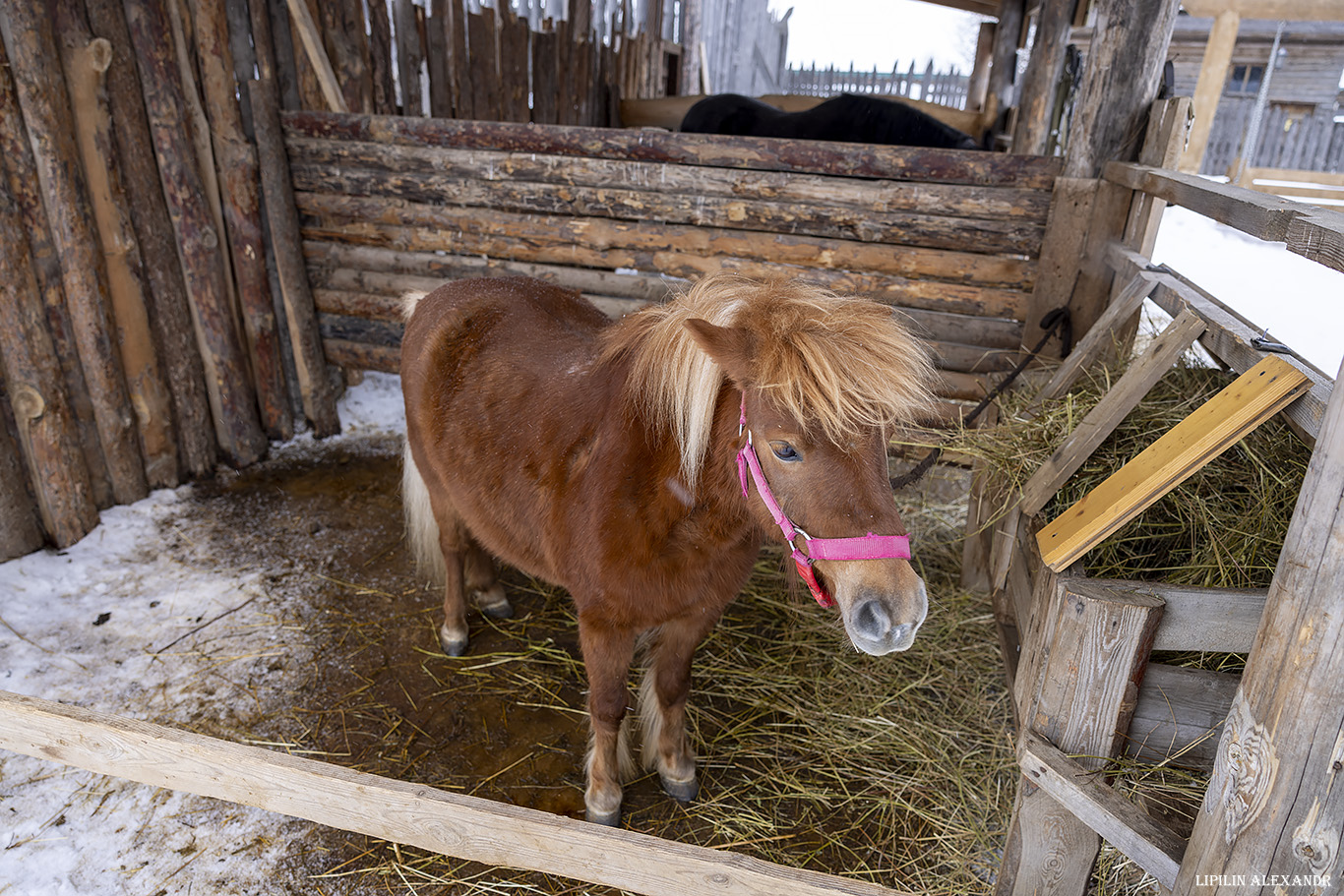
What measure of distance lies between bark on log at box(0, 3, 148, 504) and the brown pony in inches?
77.5

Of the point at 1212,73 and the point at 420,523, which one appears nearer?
the point at 420,523

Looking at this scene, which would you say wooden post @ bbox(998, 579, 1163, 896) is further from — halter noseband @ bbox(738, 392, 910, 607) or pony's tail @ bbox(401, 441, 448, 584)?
pony's tail @ bbox(401, 441, 448, 584)

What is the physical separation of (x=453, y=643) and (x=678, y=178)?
2.71 m

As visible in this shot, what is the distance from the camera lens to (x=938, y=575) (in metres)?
4.14

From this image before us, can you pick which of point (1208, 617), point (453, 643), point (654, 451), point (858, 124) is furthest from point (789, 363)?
point (858, 124)

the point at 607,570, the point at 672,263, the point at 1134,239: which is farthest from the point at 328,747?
the point at 1134,239

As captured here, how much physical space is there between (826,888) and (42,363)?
171 inches

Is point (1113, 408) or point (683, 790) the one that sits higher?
point (1113, 408)

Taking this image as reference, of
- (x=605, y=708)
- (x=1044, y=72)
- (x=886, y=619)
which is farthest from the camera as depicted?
(x=1044, y=72)

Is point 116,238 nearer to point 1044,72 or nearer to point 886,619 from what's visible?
point 886,619

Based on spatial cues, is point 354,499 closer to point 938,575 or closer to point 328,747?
point 328,747

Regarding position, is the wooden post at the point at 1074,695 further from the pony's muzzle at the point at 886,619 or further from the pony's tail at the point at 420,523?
the pony's tail at the point at 420,523

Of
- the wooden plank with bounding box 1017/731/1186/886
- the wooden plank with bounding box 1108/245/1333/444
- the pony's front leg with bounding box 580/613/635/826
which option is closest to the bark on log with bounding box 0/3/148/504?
the pony's front leg with bounding box 580/613/635/826

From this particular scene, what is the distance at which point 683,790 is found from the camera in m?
2.79
